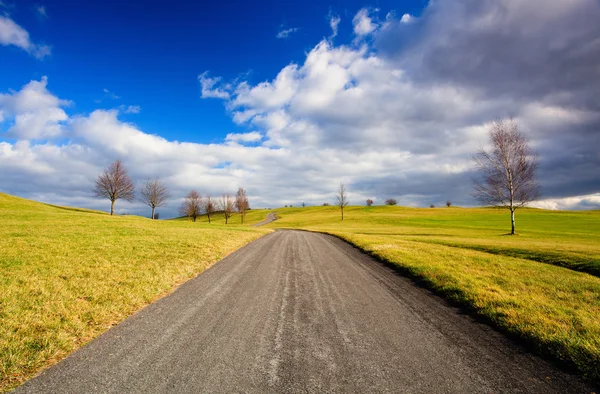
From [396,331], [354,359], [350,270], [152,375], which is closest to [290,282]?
[350,270]

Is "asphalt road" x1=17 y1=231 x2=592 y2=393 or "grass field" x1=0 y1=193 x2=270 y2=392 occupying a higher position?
"grass field" x1=0 y1=193 x2=270 y2=392

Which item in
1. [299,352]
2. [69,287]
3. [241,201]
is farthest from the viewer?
[241,201]

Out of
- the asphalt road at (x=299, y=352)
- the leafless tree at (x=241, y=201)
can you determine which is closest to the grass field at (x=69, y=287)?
the asphalt road at (x=299, y=352)

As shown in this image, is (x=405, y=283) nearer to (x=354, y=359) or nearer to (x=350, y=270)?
(x=350, y=270)

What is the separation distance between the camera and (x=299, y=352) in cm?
476

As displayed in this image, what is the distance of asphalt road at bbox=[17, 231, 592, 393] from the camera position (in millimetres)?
3906

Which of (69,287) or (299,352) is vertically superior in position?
(69,287)

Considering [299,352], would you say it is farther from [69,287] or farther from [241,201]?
[241,201]

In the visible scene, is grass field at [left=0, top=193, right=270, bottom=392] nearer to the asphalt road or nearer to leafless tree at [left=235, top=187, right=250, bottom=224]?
the asphalt road

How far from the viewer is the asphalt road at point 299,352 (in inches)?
154

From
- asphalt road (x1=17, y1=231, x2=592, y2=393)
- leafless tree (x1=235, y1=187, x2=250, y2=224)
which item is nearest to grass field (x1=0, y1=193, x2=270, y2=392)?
asphalt road (x1=17, y1=231, x2=592, y2=393)

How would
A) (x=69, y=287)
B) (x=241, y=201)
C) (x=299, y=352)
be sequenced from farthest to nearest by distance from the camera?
(x=241, y=201) < (x=69, y=287) < (x=299, y=352)

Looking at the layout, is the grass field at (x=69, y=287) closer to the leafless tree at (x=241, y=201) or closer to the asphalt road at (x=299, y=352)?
the asphalt road at (x=299, y=352)

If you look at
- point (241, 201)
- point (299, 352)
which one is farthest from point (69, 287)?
point (241, 201)
